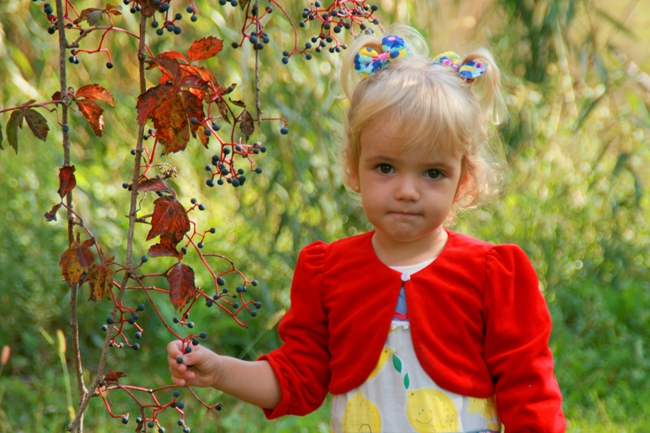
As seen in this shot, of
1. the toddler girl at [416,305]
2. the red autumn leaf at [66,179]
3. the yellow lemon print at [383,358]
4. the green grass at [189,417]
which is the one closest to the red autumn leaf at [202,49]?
the red autumn leaf at [66,179]

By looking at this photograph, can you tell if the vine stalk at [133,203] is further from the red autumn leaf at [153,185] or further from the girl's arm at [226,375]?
the girl's arm at [226,375]

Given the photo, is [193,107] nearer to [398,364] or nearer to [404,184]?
[404,184]

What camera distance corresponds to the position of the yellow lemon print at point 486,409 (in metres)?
1.55

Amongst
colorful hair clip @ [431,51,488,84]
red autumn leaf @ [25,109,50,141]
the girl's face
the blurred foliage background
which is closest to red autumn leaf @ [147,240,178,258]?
red autumn leaf @ [25,109,50,141]

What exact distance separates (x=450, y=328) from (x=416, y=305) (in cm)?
7

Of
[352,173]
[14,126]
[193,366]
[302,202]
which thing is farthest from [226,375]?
[302,202]

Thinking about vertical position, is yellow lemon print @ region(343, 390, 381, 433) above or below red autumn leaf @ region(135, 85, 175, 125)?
below

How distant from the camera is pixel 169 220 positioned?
1302 mm

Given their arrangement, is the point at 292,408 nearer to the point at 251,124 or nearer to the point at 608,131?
the point at 251,124

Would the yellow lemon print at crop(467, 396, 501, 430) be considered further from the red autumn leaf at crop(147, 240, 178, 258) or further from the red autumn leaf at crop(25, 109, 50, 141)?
the red autumn leaf at crop(25, 109, 50, 141)

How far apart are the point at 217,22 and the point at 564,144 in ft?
5.91

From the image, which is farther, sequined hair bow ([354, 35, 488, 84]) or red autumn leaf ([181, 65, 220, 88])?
sequined hair bow ([354, 35, 488, 84])

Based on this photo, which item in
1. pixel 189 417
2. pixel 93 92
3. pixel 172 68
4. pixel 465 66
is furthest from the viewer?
pixel 189 417

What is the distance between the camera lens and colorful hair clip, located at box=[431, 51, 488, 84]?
1632 mm
